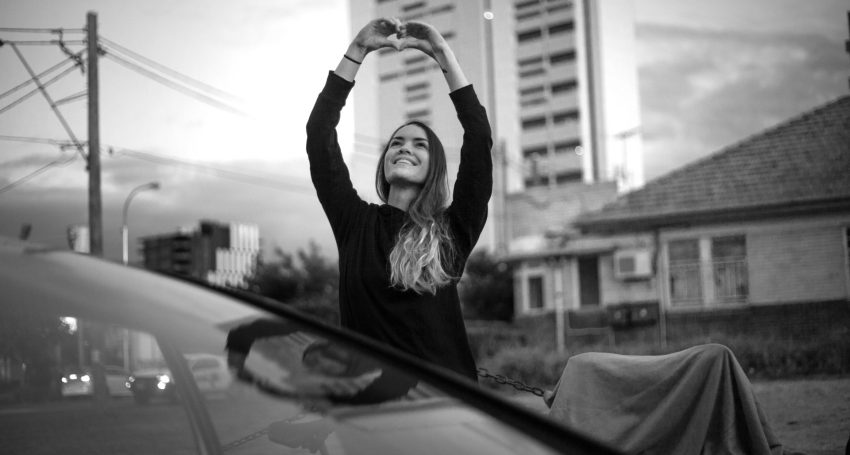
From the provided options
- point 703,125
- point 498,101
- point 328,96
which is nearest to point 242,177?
point 703,125

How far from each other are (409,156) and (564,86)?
66914 mm

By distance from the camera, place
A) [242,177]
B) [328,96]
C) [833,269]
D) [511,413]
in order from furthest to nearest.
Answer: [242,177]
[833,269]
[328,96]
[511,413]

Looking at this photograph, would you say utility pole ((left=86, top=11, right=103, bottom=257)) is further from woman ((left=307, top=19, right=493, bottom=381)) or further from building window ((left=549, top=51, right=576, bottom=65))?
building window ((left=549, top=51, right=576, bottom=65))

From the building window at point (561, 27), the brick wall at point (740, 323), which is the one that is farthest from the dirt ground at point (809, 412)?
the building window at point (561, 27)

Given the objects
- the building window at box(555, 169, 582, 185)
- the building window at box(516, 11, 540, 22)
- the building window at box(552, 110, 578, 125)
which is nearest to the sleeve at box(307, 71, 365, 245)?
the building window at box(555, 169, 582, 185)

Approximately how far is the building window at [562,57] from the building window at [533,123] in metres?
4.58

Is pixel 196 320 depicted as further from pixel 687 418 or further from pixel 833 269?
pixel 833 269

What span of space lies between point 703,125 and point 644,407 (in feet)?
87.1

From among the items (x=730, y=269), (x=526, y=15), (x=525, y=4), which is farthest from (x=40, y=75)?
(x=526, y=15)

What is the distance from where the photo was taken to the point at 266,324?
0.81m

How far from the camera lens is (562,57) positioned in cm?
6825

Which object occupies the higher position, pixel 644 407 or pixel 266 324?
pixel 266 324

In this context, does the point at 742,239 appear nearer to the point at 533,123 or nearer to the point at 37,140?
the point at 37,140

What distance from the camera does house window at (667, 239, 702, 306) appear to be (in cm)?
2086
